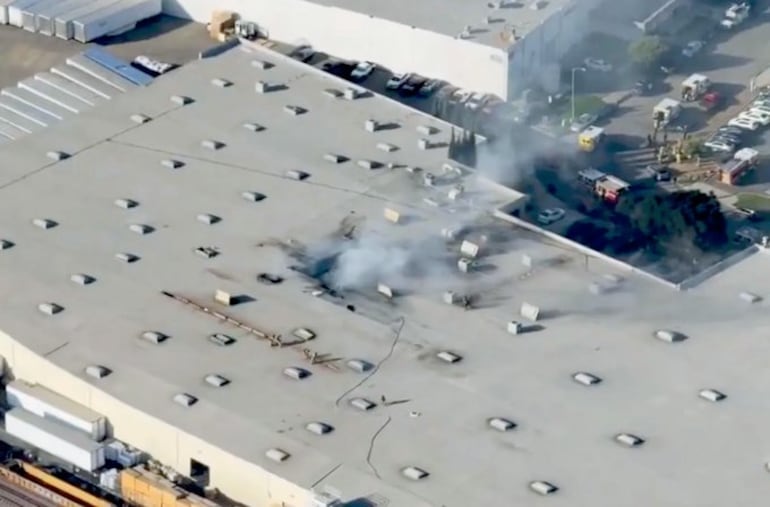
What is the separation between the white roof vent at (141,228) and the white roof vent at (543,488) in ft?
47.8

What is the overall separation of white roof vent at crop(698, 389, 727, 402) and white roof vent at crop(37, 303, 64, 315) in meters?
15.6

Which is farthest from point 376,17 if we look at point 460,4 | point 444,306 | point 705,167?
→ point 444,306

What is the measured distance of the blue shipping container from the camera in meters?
64.2

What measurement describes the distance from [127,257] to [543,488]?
14054 mm

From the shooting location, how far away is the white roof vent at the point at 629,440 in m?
47.4

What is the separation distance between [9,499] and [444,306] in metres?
11.7

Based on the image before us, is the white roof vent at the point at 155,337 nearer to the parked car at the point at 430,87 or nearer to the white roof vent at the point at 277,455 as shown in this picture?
the white roof vent at the point at 277,455

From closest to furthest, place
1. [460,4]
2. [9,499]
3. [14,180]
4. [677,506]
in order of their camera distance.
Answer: [677,506]
[9,499]
[14,180]
[460,4]

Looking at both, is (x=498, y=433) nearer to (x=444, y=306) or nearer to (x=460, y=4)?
(x=444, y=306)

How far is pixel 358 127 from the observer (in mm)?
61406

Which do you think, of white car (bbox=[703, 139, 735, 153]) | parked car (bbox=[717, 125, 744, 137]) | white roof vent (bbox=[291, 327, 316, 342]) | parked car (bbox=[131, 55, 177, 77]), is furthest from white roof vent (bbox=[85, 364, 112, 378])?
parked car (bbox=[717, 125, 744, 137])

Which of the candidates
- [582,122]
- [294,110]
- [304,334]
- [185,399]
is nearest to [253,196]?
[294,110]

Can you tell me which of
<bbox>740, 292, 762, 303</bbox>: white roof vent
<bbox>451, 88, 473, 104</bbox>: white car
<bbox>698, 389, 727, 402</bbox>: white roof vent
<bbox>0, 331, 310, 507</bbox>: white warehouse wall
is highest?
<bbox>740, 292, 762, 303</bbox>: white roof vent

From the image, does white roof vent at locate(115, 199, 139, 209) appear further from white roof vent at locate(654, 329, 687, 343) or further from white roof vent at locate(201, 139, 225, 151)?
white roof vent at locate(654, 329, 687, 343)
